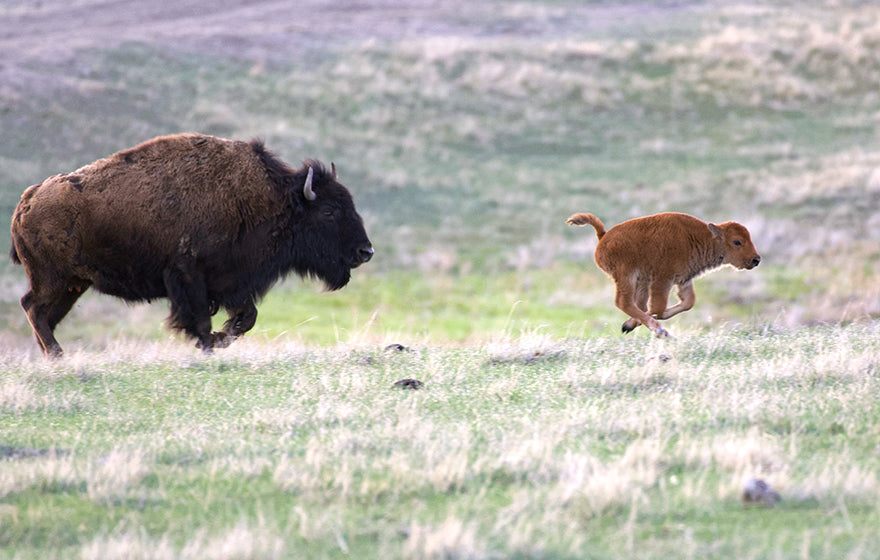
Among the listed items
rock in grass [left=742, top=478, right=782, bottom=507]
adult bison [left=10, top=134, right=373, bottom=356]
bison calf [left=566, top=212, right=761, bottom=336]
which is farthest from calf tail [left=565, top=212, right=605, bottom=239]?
rock in grass [left=742, top=478, right=782, bottom=507]

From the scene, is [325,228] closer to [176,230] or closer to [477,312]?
[176,230]

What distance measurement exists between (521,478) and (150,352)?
5111 mm

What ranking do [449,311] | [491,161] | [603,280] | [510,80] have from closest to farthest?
[449,311] < [603,280] < [491,161] < [510,80]

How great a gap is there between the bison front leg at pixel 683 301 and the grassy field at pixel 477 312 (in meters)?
0.22

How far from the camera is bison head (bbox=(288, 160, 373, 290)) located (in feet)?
33.3

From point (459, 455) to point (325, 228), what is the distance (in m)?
5.41

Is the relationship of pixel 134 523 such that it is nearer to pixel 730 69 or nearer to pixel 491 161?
pixel 491 161

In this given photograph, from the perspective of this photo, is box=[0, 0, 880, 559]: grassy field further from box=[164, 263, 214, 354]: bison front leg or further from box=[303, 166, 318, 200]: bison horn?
box=[303, 166, 318, 200]: bison horn

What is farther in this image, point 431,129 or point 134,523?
point 431,129

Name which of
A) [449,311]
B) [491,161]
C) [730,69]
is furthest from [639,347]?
[730,69]

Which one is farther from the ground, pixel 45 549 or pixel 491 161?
pixel 45 549

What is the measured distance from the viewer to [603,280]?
67.4ft

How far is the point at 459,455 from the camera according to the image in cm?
509

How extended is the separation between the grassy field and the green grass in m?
0.02
